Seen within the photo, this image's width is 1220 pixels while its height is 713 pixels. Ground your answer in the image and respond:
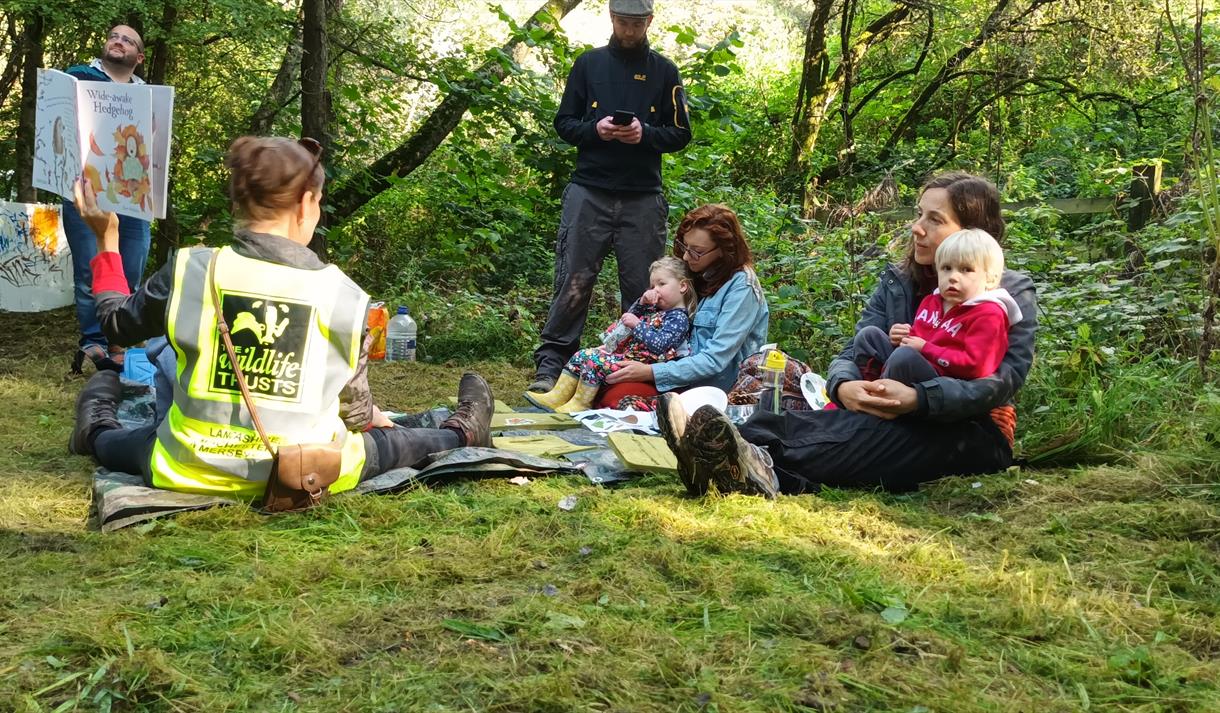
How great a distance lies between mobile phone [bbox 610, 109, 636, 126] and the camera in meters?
5.66

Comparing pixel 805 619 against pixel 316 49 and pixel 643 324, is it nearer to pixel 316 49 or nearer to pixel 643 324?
pixel 643 324

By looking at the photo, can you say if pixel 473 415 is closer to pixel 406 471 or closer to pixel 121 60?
pixel 406 471

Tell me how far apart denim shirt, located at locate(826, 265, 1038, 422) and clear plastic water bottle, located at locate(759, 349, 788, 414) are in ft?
1.44

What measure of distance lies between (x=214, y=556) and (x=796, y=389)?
2560 millimetres

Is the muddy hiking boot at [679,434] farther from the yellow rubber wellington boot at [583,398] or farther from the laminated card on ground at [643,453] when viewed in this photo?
the yellow rubber wellington boot at [583,398]

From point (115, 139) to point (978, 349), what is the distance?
3909 millimetres

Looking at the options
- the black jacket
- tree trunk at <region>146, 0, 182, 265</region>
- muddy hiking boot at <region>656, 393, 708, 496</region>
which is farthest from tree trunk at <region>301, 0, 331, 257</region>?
muddy hiking boot at <region>656, 393, 708, 496</region>

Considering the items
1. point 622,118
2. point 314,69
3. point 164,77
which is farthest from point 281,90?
point 622,118

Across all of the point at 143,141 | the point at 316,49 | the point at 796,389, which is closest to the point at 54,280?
the point at 316,49

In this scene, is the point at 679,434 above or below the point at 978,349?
below

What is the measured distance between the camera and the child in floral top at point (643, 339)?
211 inches

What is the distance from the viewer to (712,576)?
8.64 ft

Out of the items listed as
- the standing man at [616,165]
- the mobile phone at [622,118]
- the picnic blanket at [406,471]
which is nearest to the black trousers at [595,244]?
the standing man at [616,165]

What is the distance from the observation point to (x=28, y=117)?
8.52m
